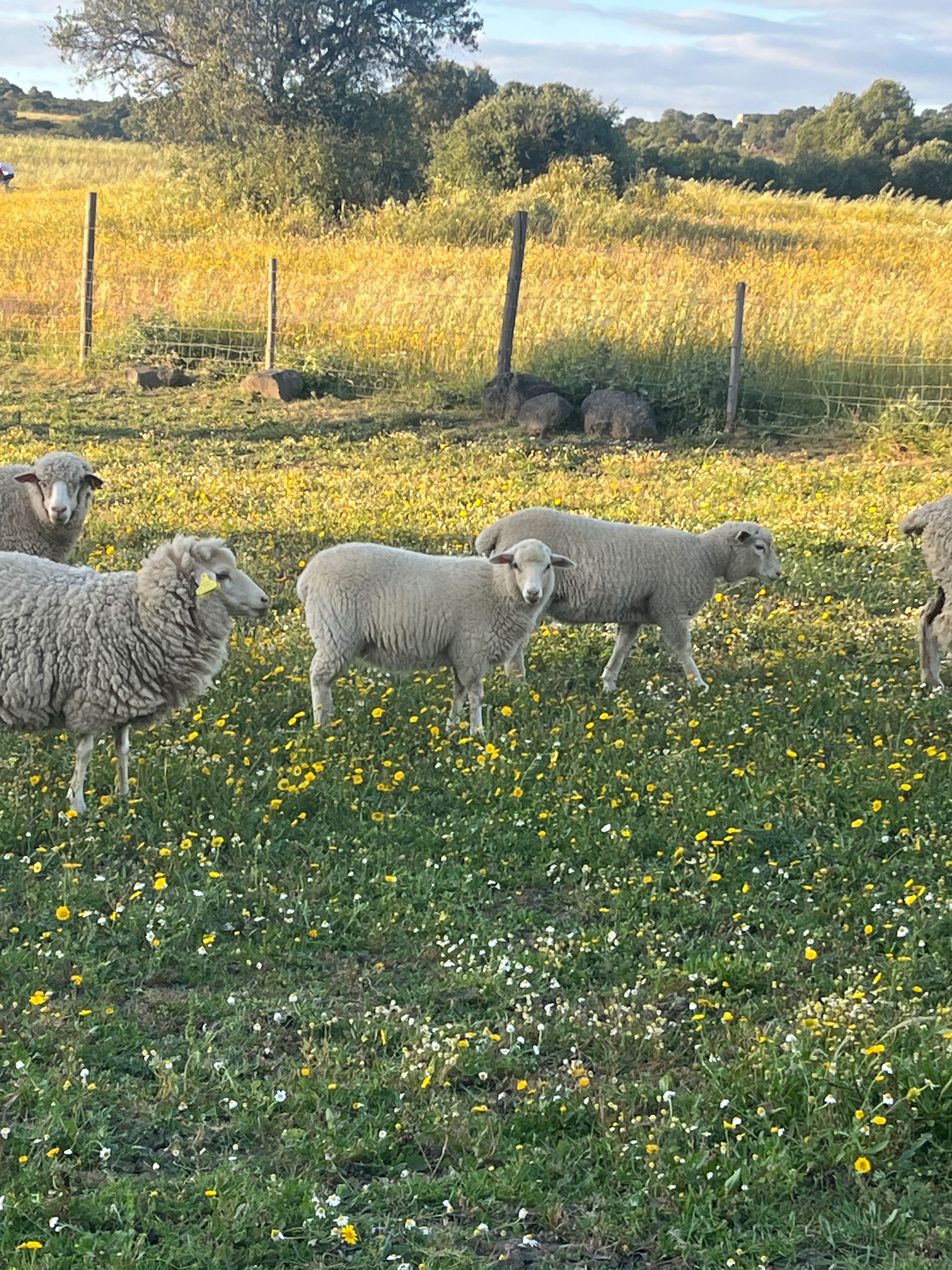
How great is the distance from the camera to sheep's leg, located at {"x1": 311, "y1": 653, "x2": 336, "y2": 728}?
266 inches

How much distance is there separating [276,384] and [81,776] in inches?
420

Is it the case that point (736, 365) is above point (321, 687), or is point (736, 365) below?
above

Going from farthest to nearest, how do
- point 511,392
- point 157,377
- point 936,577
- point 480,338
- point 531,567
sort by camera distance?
1. point 480,338
2. point 157,377
3. point 511,392
4. point 936,577
5. point 531,567

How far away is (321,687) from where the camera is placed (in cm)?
679

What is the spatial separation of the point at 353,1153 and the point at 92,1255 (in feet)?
2.49

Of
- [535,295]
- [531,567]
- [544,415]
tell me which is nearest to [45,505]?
[531,567]

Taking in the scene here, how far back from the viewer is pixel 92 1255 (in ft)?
10.2

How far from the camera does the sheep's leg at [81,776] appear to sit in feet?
18.6

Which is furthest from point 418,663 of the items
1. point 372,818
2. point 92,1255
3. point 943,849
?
point 92,1255

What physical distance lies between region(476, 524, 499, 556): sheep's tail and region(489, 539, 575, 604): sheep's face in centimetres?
81

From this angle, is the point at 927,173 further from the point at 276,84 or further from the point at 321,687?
the point at 321,687

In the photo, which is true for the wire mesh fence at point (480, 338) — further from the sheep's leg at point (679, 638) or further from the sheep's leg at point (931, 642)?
the sheep's leg at point (931, 642)

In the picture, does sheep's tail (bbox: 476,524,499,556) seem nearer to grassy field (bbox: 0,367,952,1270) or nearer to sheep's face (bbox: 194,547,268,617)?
grassy field (bbox: 0,367,952,1270)

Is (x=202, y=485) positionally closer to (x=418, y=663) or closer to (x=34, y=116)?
(x=418, y=663)
